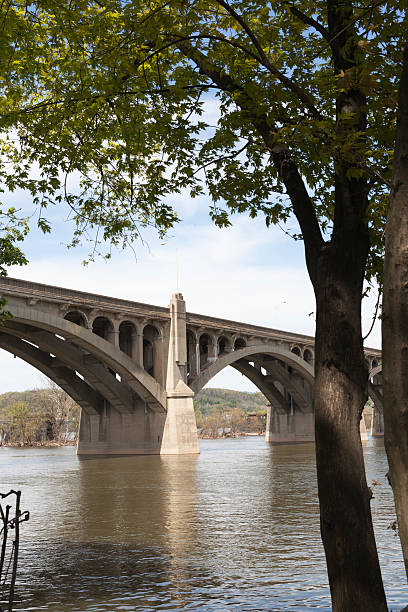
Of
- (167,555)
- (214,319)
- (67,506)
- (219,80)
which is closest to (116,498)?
(67,506)

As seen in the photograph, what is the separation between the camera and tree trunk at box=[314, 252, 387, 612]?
607 centimetres

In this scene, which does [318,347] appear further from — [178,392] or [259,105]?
[178,392]

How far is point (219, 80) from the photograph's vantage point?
8219 millimetres

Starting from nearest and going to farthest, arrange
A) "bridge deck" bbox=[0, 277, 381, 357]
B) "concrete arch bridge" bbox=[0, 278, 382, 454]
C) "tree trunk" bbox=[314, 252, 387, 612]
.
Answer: "tree trunk" bbox=[314, 252, 387, 612]
"bridge deck" bbox=[0, 277, 381, 357]
"concrete arch bridge" bbox=[0, 278, 382, 454]

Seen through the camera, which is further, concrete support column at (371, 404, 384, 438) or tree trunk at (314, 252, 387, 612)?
concrete support column at (371, 404, 384, 438)

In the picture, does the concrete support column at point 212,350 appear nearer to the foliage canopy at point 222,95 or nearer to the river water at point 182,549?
the river water at point 182,549

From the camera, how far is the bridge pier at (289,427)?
3336 inches

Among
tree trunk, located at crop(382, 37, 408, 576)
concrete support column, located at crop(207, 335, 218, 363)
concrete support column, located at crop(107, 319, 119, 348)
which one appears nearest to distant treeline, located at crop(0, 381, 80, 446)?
concrete support column, located at crop(207, 335, 218, 363)

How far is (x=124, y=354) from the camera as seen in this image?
50.8 meters

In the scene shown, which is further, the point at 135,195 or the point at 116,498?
the point at 116,498

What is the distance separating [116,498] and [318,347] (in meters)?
20.7

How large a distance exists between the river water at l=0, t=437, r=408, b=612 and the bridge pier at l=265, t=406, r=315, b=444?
2195 inches

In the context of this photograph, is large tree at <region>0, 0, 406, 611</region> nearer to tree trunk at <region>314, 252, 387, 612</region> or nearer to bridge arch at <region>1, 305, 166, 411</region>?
tree trunk at <region>314, 252, 387, 612</region>

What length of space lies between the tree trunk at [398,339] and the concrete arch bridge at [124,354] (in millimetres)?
40489
